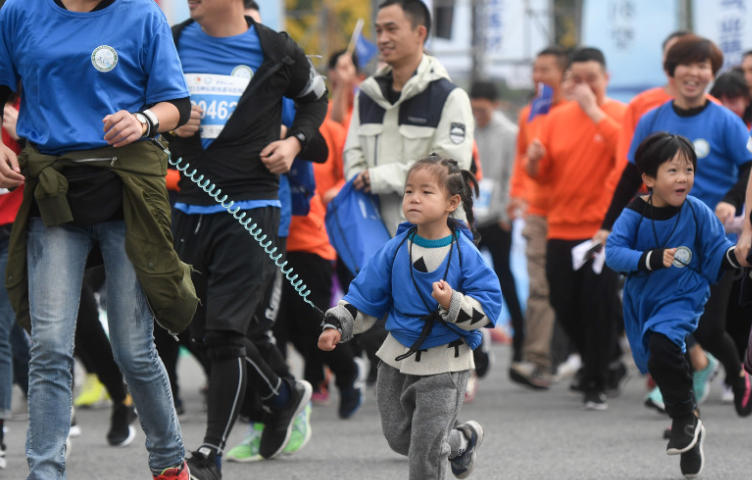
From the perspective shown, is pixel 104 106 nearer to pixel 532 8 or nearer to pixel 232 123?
pixel 232 123

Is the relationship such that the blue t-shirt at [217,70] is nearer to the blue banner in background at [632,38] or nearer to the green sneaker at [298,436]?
the green sneaker at [298,436]

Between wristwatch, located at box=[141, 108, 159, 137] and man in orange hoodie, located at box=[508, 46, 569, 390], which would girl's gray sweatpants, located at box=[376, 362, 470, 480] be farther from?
man in orange hoodie, located at box=[508, 46, 569, 390]

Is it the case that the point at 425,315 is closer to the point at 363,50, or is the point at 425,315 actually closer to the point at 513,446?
the point at 513,446

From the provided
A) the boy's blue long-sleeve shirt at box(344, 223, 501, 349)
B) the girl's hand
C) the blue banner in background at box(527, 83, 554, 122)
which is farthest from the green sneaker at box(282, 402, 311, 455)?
the blue banner in background at box(527, 83, 554, 122)

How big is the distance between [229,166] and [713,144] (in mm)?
2759

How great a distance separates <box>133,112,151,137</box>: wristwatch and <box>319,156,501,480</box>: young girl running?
0.90m

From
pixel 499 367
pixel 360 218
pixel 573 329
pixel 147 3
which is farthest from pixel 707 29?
pixel 147 3

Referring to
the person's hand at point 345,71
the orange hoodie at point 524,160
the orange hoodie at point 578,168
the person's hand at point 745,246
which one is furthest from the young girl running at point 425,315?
the orange hoodie at point 524,160

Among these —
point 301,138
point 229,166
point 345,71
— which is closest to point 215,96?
point 229,166

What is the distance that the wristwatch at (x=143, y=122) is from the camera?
14.8 ft

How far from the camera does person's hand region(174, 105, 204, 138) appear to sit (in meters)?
5.65

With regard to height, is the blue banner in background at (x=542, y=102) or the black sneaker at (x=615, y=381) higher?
the blue banner in background at (x=542, y=102)

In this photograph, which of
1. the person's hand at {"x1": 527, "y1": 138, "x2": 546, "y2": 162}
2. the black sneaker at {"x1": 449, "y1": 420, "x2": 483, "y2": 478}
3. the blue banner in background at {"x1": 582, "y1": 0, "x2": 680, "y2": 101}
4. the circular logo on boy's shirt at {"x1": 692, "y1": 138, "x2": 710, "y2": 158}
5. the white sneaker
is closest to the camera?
the black sneaker at {"x1": 449, "y1": 420, "x2": 483, "y2": 478}

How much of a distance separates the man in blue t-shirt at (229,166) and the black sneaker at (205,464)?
0.04ft
